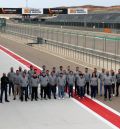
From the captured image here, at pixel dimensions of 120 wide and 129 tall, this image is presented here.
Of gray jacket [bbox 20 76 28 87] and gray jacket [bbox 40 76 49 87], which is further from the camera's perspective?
gray jacket [bbox 40 76 49 87]

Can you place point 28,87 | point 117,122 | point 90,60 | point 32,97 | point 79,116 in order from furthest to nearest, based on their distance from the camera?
point 90,60, point 28,87, point 32,97, point 79,116, point 117,122

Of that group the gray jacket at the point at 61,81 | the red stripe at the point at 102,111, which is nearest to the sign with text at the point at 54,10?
the red stripe at the point at 102,111

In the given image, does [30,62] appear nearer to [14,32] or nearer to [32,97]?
[32,97]

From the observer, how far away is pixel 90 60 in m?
33.8

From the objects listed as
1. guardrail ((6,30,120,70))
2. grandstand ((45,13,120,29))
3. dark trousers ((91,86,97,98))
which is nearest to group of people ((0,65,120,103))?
dark trousers ((91,86,97,98))

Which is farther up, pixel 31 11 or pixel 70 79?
pixel 31 11

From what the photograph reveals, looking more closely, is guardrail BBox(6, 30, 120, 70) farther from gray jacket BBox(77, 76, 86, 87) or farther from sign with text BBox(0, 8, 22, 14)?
sign with text BBox(0, 8, 22, 14)

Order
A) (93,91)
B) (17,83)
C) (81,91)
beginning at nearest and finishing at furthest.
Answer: (17,83)
(81,91)
(93,91)

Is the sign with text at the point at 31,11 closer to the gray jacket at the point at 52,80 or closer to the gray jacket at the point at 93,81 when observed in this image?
the gray jacket at the point at 93,81

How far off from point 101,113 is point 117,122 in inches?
59.9

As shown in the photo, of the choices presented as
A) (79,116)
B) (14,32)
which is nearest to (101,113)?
(79,116)

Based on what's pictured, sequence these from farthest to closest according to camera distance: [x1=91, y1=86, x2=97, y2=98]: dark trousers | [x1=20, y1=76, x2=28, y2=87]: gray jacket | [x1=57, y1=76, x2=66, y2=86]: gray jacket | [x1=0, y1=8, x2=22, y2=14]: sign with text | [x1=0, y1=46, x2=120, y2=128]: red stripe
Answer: [x1=0, y1=8, x2=22, y2=14]: sign with text → [x1=91, y1=86, x2=97, y2=98]: dark trousers → [x1=57, y1=76, x2=66, y2=86]: gray jacket → [x1=20, y1=76, x2=28, y2=87]: gray jacket → [x1=0, y1=46, x2=120, y2=128]: red stripe

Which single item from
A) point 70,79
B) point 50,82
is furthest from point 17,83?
point 70,79

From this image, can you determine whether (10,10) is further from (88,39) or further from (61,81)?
(61,81)
